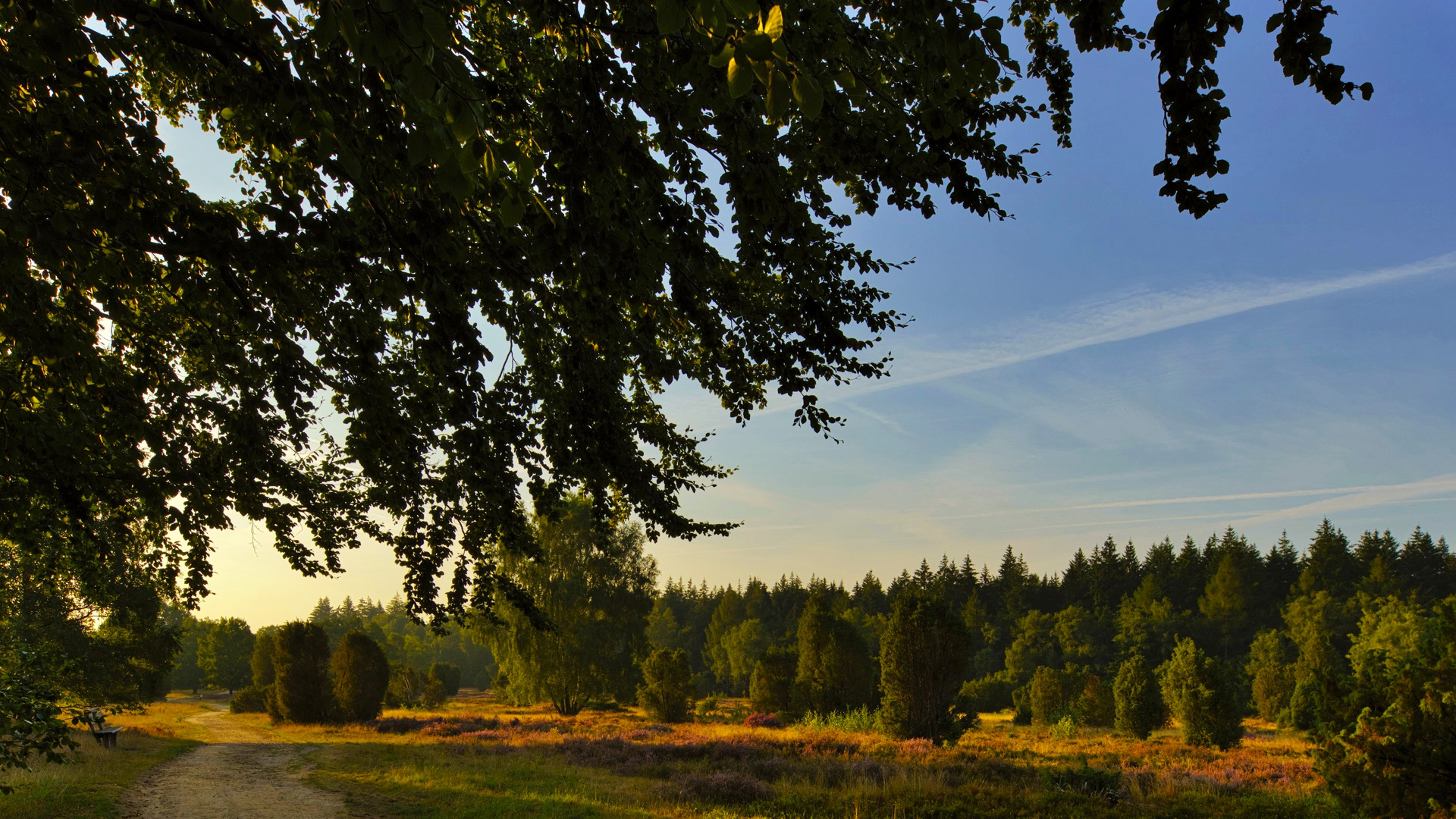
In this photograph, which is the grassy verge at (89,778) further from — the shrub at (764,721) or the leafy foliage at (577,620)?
the shrub at (764,721)

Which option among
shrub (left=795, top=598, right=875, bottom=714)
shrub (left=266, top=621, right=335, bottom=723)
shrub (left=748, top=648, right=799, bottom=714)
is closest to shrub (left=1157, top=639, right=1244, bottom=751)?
shrub (left=795, top=598, right=875, bottom=714)

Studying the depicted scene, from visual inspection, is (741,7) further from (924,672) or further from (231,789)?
(924,672)

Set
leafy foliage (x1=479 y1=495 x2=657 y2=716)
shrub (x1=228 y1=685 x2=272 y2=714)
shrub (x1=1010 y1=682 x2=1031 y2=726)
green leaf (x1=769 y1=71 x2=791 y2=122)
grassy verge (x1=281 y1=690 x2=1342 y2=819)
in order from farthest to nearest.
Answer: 1. shrub (x1=1010 y1=682 x2=1031 y2=726)
2. shrub (x1=228 y1=685 x2=272 y2=714)
3. leafy foliage (x1=479 y1=495 x2=657 y2=716)
4. grassy verge (x1=281 y1=690 x2=1342 y2=819)
5. green leaf (x1=769 y1=71 x2=791 y2=122)

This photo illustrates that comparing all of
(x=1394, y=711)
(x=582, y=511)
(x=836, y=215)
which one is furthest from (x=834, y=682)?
(x=836, y=215)

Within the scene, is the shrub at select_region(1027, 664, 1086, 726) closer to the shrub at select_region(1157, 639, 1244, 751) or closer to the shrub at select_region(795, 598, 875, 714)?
the shrub at select_region(1157, 639, 1244, 751)

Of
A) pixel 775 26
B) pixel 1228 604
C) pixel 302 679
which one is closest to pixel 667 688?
pixel 302 679

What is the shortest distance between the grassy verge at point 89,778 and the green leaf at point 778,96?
1513 cm

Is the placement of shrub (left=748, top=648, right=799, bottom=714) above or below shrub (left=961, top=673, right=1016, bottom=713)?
Answer: above

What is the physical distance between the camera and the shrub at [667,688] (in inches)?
1265

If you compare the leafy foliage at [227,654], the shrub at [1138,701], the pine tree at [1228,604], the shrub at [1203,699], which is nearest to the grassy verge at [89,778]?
the shrub at [1203,699]

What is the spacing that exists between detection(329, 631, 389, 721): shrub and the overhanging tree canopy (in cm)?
2516

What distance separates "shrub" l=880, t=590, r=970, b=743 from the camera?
2297 centimetres

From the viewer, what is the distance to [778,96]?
1.47m

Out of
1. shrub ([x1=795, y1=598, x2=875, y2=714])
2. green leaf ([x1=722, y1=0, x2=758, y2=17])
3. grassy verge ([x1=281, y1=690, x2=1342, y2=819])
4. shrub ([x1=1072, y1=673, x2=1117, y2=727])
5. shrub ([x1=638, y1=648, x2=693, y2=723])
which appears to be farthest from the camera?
shrub ([x1=1072, y1=673, x2=1117, y2=727])
